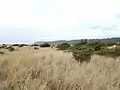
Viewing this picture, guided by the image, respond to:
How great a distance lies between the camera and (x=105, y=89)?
7.55 metres

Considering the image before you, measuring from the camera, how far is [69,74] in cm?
806

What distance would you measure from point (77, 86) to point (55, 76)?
859 millimetres

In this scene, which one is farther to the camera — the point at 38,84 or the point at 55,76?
the point at 55,76

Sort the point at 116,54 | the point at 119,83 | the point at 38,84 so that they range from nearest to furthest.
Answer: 1. the point at 38,84
2. the point at 119,83
3. the point at 116,54

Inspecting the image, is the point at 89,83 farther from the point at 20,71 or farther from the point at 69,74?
the point at 20,71

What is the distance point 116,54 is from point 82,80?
15139 millimetres

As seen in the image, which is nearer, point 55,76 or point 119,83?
A: point 55,76

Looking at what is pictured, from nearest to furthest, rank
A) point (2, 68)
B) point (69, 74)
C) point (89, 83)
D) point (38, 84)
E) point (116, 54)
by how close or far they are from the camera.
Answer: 1. point (38, 84)
2. point (89, 83)
3. point (69, 74)
4. point (2, 68)
5. point (116, 54)

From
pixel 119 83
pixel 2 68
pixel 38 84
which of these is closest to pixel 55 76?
pixel 38 84

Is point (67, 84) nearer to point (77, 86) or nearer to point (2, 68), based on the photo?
point (77, 86)

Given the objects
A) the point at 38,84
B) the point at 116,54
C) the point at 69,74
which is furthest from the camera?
the point at 116,54

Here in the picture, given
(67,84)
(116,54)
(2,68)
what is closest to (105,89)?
(67,84)

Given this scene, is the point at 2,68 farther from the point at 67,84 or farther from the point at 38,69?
the point at 67,84

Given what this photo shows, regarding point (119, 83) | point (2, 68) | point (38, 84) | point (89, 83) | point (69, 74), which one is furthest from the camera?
point (2, 68)
